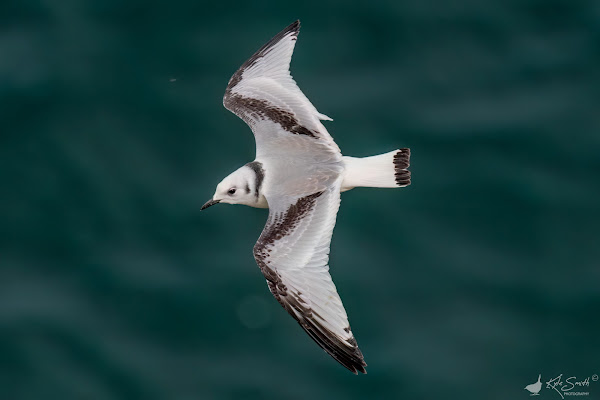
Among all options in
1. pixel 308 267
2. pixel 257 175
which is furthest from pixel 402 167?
pixel 308 267

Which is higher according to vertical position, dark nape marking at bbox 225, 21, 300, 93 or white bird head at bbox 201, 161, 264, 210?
dark nape marking at bbox 225, 21, 300, 93

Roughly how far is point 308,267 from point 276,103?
A: 2106 millimetres

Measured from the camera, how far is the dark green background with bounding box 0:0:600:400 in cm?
1063

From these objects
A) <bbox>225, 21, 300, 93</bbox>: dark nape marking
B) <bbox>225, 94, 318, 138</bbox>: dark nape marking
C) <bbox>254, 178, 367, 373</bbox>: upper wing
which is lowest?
<bbox>254, 178, 367, 373</bbox>: upper wing

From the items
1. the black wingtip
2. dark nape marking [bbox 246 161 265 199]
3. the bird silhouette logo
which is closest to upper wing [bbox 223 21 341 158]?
dark nape marking [bbox 246 161 265 199]

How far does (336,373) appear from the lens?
10.6 meters

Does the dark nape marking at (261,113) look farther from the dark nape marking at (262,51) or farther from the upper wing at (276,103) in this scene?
the dark nape marking at (262,51)

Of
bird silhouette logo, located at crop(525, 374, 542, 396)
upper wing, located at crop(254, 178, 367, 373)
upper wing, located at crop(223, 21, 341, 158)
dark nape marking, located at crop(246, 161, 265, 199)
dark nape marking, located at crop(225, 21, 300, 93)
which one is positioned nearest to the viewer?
upper wing, located at crop(254, 178, 367, 373)

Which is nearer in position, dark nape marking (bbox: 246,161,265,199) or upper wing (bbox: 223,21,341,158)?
dark nape marking (bbox: 246,161,265,199)

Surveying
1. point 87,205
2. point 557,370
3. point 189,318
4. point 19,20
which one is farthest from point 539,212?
point 19,20

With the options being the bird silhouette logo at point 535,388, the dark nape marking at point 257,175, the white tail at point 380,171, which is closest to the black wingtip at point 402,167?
the white tail at point 380,171

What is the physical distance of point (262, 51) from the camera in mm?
11875

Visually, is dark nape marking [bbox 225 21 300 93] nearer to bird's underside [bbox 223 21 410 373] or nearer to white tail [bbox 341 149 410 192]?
bird's underside [bbox 223 21 410 373]

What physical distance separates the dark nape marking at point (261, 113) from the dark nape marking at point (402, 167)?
0.86 meters
